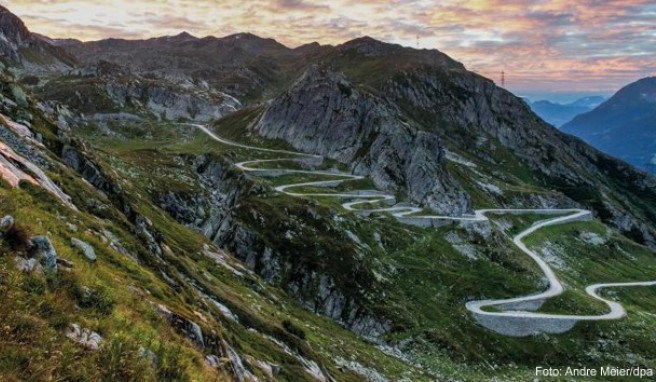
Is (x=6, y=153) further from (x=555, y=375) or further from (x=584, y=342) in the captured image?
(x=584, y=342)

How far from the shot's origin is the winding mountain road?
274 feet

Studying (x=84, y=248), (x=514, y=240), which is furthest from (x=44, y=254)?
(x=514, y=240)

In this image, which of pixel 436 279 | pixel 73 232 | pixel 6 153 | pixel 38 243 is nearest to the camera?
pixel 38 243

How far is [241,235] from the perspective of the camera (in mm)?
→ 83000

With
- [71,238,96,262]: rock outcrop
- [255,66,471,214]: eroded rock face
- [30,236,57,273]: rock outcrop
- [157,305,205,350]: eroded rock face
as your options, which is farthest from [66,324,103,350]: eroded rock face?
[255,66,471,214]: eroded rock face

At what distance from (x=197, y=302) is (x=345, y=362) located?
2521 centimetres

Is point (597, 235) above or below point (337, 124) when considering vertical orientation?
below

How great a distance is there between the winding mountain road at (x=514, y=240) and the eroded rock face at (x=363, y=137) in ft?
25.2

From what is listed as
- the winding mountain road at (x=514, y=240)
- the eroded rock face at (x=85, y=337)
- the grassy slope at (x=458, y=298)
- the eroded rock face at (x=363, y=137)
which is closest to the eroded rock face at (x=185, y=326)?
the eroded rock face at (x=85, y=337)

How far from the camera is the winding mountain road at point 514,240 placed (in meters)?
83.6

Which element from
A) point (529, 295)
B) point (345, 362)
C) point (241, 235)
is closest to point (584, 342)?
point (529, 295)

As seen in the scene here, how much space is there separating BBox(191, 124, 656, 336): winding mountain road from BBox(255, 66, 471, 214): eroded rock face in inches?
302

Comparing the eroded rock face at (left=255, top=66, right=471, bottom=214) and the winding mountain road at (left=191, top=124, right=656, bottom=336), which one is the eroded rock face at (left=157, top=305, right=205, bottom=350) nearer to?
the winding mountain road at (left=191, top=124, right=656, bottom=336)

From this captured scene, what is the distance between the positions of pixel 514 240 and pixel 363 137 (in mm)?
60234
